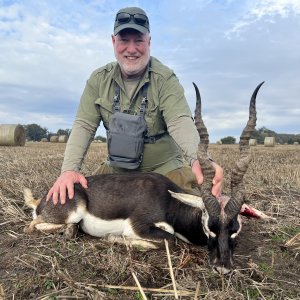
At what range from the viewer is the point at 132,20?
6.60m

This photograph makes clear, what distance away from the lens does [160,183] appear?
5.75 meters

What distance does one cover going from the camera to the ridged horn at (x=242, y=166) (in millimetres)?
4543

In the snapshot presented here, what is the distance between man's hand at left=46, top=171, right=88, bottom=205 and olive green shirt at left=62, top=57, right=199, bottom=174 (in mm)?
413

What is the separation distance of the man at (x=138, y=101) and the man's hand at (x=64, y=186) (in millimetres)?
311

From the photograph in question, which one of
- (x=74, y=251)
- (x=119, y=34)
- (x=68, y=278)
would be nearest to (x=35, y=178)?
(x=119, y=34)

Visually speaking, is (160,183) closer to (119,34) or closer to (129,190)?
(129,190)

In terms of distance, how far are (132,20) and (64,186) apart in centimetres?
283

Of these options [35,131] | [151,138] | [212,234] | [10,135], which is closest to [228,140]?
[10,135]

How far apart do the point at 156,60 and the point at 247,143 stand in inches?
130

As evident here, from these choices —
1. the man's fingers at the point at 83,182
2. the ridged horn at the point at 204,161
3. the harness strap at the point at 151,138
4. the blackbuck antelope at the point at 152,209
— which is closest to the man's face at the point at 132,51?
the harness strap at the point at 151,138

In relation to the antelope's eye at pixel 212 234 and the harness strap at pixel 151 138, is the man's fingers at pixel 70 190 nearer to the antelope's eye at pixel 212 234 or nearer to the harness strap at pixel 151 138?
the harness strap at pixel 151 138

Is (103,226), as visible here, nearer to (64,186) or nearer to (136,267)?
(64,186)

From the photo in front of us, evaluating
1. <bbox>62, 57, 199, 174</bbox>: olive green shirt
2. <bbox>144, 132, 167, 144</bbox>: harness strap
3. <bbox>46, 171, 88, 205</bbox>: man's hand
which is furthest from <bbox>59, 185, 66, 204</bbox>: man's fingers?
<bbox>144, 132, 167, 144</bbox>: harness strap

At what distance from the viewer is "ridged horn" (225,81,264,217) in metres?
4.54
